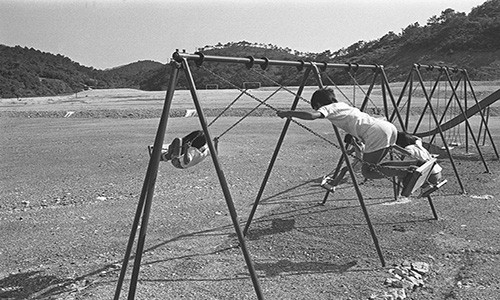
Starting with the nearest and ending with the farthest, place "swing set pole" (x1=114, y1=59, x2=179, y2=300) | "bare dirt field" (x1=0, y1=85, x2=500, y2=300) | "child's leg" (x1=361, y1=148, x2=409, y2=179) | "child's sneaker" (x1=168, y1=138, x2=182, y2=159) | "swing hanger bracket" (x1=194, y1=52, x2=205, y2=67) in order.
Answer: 1. "swing set pole" (x1=114, y1=59, x2=179, y2=300)
2. "swing hanger bracket" (x1=194, y1=52, x2=205, y2=67)
3. "bare dirt field" (x1=0, y1=85, x2=500, y2=300)
4. "child's sneaker" (x1=168, y1=138, x2=182, y2=159)
5. "child's leg" (x1=361, y1=148, x2=409, y2=179)

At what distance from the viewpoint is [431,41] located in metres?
55.4

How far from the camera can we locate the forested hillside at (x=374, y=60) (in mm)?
48562

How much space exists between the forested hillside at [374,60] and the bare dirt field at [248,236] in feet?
80.7

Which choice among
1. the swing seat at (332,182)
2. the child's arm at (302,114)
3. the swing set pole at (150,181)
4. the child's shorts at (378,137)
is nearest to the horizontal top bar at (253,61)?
the swing set pole at (150,181)

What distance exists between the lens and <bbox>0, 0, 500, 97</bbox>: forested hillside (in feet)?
159

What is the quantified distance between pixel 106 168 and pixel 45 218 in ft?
13.1

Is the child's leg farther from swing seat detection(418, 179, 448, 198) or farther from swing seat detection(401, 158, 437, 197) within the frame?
swing seat detection(418, 179, 448, 198)

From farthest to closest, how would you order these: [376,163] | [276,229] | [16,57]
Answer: [16,57], [276,229], [376,163]

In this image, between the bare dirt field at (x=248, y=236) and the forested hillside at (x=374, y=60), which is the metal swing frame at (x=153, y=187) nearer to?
the bare dirt field at (x=248, y=236)

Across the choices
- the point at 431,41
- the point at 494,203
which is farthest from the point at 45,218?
the point at 431,41

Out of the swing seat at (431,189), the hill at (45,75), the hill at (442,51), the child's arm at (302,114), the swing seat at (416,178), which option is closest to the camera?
the child's arm at (302,114)

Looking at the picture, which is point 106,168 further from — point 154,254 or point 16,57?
point 16,57

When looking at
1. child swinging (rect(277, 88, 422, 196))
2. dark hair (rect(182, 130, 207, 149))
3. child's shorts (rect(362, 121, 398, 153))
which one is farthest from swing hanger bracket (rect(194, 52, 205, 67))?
child's shorts (rect(362, 121, 398, 153))

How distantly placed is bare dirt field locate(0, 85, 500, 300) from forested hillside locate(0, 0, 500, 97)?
2459 cm
